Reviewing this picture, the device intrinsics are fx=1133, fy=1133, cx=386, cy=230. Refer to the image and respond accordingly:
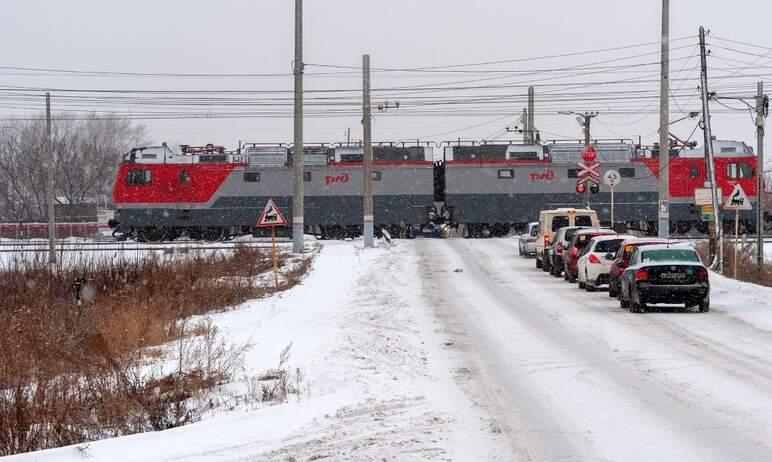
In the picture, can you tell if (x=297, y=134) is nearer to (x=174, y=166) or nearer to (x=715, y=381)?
(x=174, y=166)

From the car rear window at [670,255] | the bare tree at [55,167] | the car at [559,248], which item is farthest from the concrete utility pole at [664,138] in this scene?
the bare tree at [55,167]

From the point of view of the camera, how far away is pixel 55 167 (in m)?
110

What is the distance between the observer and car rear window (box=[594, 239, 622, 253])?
3064 centimetres

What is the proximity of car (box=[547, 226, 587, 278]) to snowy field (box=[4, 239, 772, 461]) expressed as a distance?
25.4ft

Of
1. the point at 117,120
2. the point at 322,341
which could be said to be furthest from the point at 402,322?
the point at 117,120

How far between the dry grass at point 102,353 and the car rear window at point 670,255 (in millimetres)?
9129

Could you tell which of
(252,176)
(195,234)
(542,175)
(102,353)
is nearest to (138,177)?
(195,234)

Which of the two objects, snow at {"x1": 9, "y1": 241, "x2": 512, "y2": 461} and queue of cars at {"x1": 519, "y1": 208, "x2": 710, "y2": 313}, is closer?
snow at {"x1": 9, "y1": 241, "x2": 512, "y2": 461}

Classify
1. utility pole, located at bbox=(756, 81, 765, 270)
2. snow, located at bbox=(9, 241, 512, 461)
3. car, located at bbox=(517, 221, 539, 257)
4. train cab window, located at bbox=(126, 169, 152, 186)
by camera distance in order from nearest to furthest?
snow, located at bbox=(9, 241, 512, 461), utility pole, located at bbox=(756, 81, 765, 270), car, located at bbox=(517, 221, 539, 257), train cab window, located at bbox=(126, 169, 152, 186)

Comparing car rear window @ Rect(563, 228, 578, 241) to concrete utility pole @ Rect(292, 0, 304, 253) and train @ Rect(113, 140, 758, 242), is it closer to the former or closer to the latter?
concrete utility pole @ Rect(292, 0, 304, 253)

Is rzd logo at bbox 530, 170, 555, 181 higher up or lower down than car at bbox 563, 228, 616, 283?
higher up

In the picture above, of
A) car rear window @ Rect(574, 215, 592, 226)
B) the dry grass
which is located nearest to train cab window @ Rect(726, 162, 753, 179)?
car rear window @ Rect(574, 215, 592, 226)

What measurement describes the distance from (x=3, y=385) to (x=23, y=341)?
276cm

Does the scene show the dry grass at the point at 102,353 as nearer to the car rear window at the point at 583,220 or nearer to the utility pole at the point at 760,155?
the car rear window at the point at 583,220
